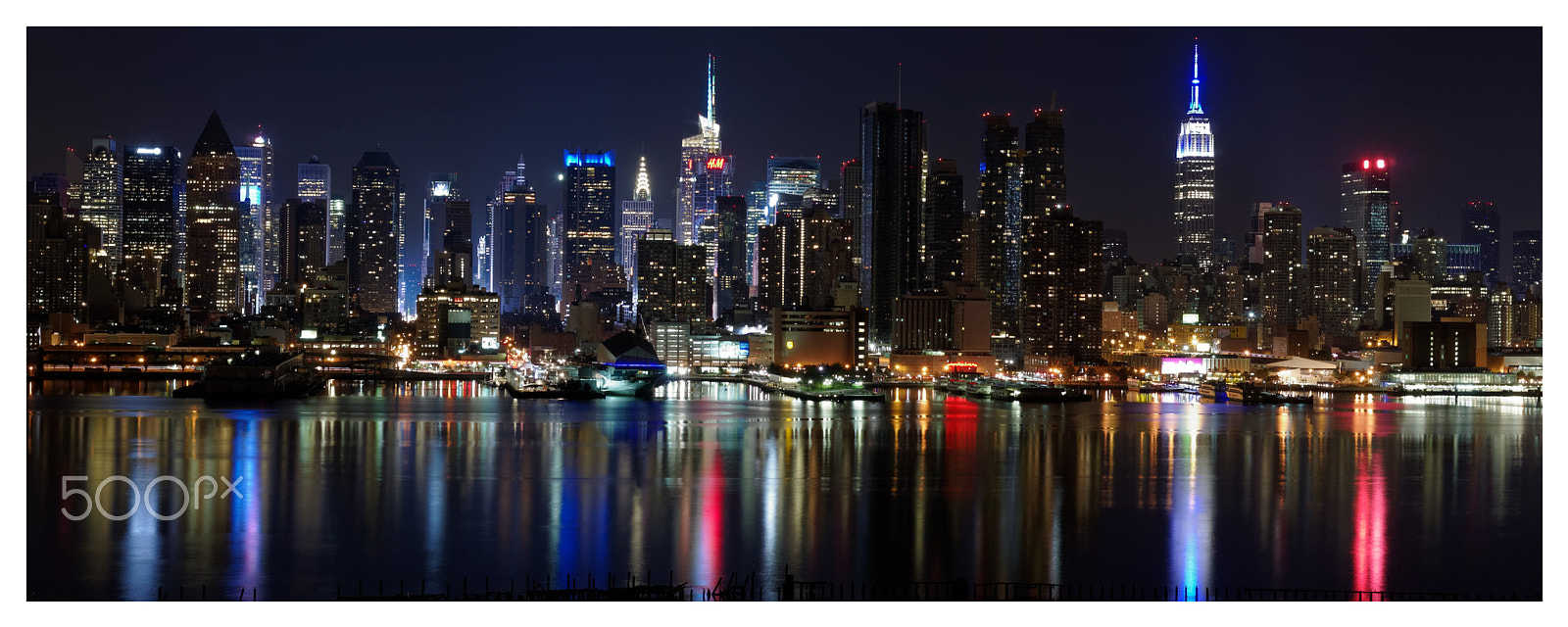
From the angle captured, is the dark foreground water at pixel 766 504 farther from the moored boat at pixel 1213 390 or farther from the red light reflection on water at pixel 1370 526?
the moored boat at pixel 1213 390

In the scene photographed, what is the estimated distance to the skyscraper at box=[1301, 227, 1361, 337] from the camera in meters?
64.2

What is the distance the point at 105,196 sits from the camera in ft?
201

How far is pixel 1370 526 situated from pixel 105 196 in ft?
195

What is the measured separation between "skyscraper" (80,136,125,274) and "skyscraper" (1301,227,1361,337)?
5012cm

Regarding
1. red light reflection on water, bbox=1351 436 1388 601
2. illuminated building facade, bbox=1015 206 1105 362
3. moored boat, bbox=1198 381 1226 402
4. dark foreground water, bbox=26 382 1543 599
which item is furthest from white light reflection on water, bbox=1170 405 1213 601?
illuminated building facade, bbox=1015 206 1105 362

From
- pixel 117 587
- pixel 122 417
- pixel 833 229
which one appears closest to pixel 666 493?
pixel 117 587

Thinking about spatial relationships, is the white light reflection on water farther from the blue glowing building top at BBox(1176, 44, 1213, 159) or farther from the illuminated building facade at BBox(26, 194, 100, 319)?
the blue glowing building top at BBox(1176, 44, 1213, 159)

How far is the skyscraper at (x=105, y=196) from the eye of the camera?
60.1m

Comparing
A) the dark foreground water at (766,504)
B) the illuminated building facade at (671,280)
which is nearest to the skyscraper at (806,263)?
the illuminated building facade at (671,280)

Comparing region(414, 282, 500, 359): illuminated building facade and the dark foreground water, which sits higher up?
region(414, 282, 500, 359): illuminated building facade

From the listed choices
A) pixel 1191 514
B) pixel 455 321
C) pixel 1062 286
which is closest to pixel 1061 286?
pixel 1062 286

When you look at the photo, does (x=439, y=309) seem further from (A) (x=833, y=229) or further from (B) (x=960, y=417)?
(B) (x=960, y=417)

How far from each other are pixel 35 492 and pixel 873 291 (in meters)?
51.2

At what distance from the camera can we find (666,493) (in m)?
13.7
